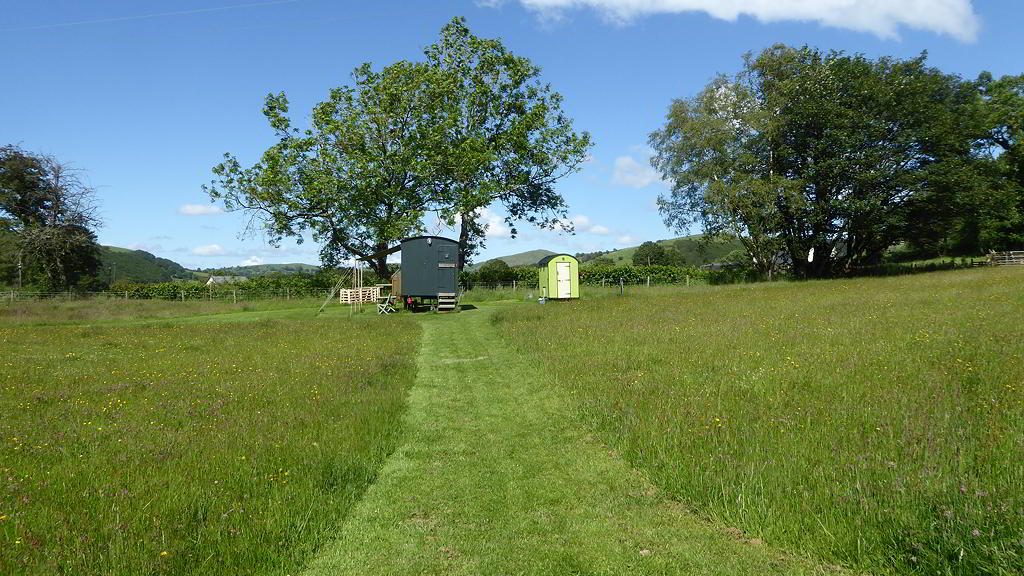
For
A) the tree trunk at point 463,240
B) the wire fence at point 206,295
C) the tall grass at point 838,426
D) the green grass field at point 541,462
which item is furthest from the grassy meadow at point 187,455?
the wire fence at point 206,295

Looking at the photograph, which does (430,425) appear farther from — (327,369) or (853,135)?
(853,135)

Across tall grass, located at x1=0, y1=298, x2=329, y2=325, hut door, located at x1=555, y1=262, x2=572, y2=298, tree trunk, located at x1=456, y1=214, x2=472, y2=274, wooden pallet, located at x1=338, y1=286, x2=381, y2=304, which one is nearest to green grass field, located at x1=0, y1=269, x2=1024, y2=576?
hut door, located at x1=555, y1=262, x2=572, y2=298

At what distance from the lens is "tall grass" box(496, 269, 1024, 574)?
449 centimetres

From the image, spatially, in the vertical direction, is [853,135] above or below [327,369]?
above

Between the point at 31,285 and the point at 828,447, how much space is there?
270ft

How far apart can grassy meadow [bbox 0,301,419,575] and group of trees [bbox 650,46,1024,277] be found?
4016cm

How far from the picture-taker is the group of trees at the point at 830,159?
41756 millimetres

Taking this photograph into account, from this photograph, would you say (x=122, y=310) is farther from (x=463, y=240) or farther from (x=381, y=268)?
(x=463, y=240)

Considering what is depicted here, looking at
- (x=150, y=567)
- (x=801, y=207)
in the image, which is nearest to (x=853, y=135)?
(x=801, y=207)

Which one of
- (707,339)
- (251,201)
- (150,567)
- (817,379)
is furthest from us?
(251,201)

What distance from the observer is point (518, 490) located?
6.10 meters

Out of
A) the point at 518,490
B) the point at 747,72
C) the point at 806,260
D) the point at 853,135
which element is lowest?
the point at 518,490

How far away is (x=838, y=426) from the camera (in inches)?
283

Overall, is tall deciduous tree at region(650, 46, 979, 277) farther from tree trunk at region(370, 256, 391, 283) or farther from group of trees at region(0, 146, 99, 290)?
group of trees at region(0, 146, 99, 290)
